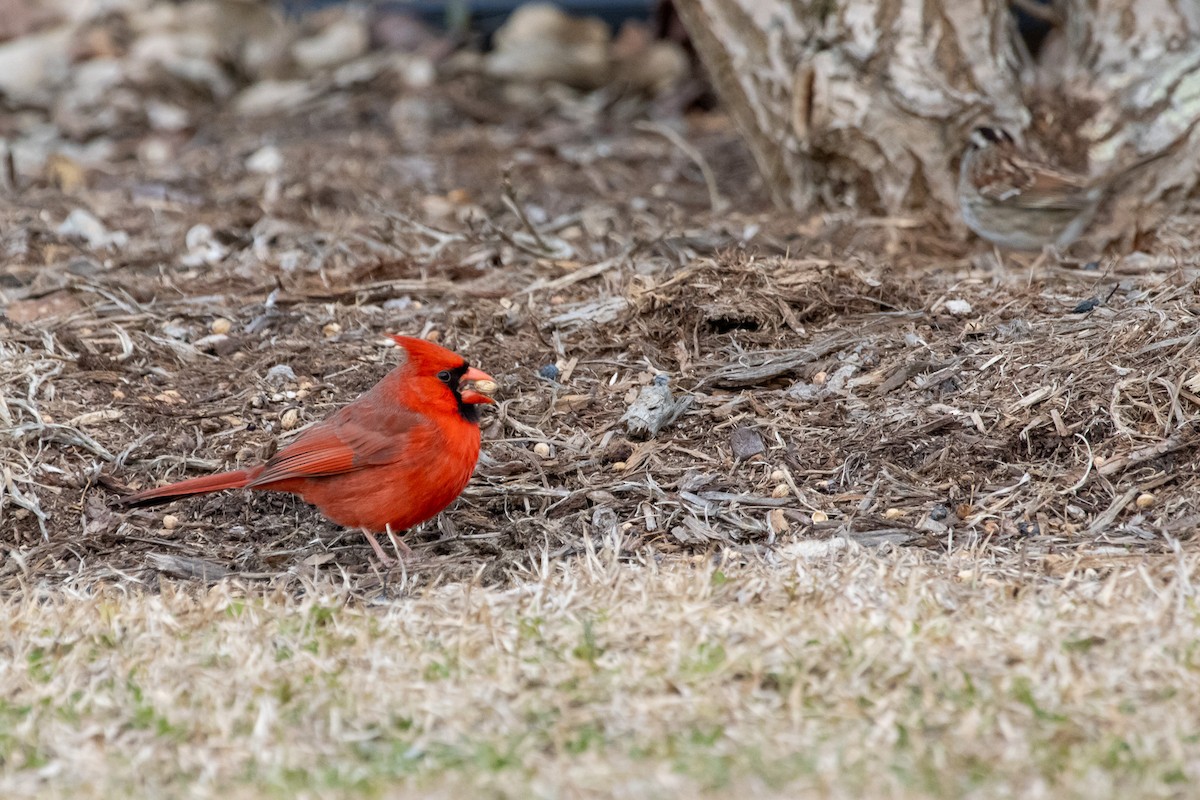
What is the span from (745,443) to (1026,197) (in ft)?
7.21

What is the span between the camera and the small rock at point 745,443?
4832 millimetres

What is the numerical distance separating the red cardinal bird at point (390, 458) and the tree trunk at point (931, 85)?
107 inches

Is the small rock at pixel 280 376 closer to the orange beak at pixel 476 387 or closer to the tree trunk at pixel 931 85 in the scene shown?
the orange beak at pixel 476 387

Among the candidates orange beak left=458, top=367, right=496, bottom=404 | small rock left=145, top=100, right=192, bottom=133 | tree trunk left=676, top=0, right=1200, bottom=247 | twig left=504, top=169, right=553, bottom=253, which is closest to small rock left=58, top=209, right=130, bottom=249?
twig left=504, top=169, right=553, bottom=253

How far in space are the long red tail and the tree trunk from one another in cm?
328

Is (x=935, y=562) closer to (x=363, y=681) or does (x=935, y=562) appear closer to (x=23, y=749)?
(x=363, y=681)

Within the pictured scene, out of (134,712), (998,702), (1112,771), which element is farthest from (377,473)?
(1112,771)

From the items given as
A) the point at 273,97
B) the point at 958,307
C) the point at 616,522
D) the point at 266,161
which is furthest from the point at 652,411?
the point at 273,97

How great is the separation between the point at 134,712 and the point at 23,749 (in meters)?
0.24

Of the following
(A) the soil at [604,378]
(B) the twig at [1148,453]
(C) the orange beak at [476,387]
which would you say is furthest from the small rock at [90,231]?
(B) the twig at [1148,453]

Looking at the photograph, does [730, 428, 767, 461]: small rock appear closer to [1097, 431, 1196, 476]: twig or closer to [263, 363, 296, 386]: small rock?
[1097, 431, 1196, 476]: twig

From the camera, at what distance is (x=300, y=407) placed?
17.1 ft

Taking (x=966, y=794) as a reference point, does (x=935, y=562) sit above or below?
below

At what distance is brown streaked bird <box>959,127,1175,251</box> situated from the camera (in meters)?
6.34
